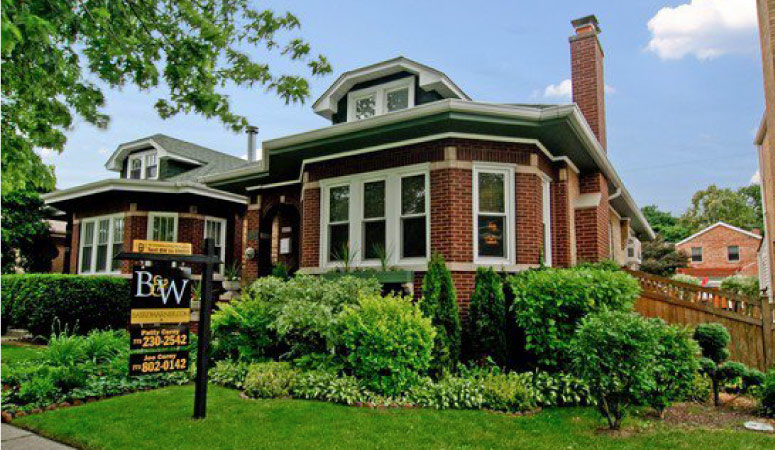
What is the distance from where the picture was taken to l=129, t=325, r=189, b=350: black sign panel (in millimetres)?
5184

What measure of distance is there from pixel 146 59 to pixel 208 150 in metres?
18.2

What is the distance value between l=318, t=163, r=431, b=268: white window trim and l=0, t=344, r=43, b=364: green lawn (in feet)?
18.2

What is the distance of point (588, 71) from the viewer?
11.8 m

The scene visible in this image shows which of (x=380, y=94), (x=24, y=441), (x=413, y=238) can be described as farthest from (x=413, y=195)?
(x=24, y=441)

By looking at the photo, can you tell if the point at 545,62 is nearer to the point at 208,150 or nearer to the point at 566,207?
the point at 566,207

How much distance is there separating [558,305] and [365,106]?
710cm

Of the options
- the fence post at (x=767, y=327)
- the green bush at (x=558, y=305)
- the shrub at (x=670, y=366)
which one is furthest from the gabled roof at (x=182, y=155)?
the fence post at (x=767, y=327)

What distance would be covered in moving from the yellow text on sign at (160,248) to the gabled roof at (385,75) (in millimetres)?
7183

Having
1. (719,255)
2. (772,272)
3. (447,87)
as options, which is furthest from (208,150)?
(719,255)

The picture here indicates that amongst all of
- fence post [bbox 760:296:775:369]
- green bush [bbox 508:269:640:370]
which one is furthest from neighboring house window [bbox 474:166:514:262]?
fence post [bbox 760:296:775:369]

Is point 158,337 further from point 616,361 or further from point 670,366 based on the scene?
point 670,366

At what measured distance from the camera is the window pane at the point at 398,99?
1157 centimetres

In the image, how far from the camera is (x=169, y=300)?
5.45 m

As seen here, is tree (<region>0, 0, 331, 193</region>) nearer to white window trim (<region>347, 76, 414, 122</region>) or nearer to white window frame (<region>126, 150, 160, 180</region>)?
white window trim (<region>347, 76, 414, 122</region>)
